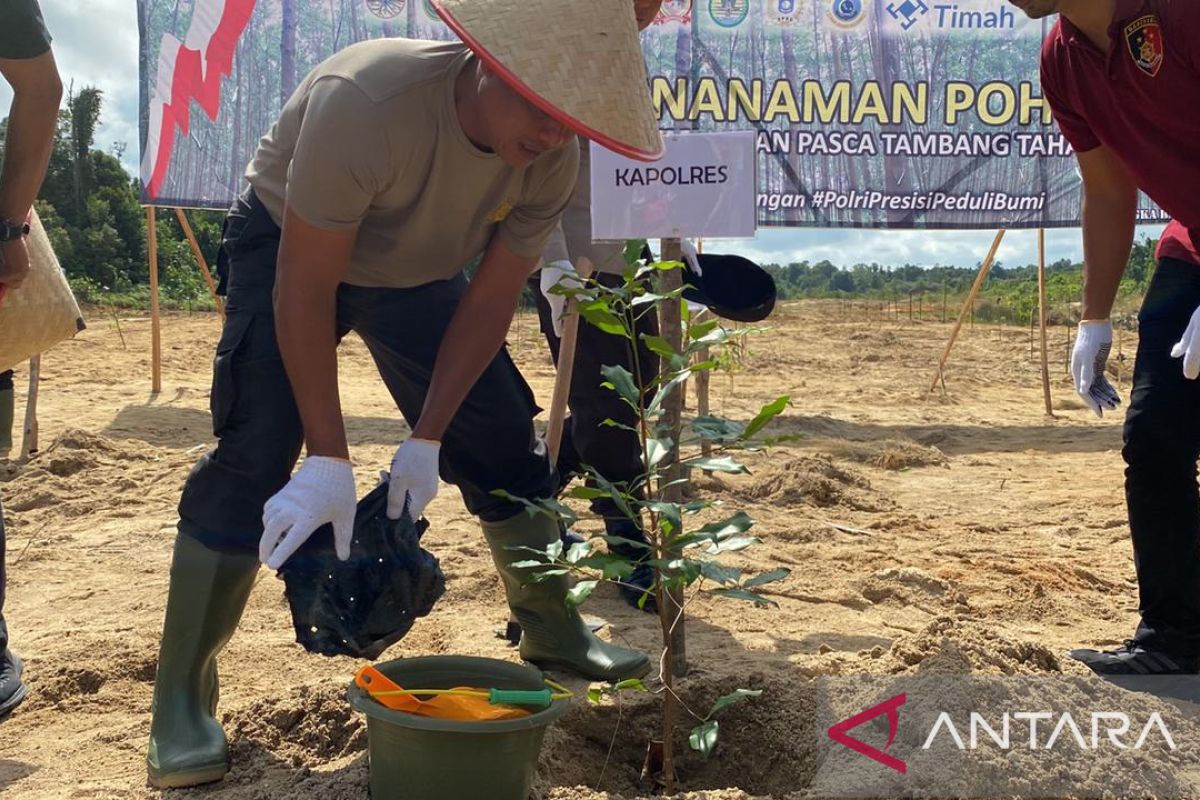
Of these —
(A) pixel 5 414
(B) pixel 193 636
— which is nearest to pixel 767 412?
(B) pixel 193 636

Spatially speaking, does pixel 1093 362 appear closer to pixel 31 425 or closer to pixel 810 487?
pixel 810 487

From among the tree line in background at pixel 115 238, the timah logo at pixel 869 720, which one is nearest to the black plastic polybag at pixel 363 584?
the timah logo at pixel 869 720

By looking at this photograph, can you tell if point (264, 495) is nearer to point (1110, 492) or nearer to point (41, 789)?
point (41, 789)

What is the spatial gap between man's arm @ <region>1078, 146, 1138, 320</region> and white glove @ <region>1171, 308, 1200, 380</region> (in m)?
0.35

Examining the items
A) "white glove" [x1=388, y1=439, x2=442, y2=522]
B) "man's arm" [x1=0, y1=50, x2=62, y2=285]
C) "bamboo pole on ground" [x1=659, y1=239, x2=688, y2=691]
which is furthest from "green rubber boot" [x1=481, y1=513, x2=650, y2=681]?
"man's arm" [x1=0, y1=50, x2=62, y2=285]

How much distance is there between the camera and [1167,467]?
270cm

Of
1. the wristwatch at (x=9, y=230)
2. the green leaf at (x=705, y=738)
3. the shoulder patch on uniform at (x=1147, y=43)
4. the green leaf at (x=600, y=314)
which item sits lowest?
the green leaf at (x=705, y=738)

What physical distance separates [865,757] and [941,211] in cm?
602

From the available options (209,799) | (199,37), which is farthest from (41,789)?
(199,37)

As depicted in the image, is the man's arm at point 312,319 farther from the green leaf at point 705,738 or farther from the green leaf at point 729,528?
the green leaf at point 705,738

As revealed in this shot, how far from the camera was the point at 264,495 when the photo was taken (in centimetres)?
220

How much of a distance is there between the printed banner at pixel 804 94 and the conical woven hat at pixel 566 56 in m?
5.52

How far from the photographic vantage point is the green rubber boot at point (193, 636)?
215 cm

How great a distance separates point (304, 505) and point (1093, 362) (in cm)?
213
